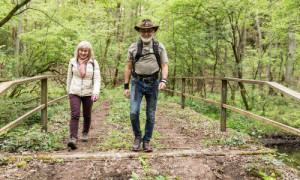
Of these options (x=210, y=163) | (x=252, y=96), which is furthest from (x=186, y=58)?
(x=210, y=163)

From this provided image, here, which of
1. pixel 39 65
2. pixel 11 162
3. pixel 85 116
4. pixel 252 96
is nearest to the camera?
pixel 11 162

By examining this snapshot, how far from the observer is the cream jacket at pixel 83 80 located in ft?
12.0

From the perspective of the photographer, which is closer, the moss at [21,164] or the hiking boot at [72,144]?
the moss at [21,164]

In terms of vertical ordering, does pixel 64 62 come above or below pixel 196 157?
above

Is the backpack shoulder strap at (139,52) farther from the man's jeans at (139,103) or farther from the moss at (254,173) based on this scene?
the moss at (254,173)

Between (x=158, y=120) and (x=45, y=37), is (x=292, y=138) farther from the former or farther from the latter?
(x=45, y=37)

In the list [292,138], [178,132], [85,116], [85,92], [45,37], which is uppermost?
[45,37]

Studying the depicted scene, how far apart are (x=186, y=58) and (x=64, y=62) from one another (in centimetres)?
708

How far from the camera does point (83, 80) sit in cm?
371

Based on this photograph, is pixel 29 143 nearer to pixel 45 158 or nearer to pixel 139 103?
pixel 45 158

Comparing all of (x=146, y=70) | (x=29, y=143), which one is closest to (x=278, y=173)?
(x=146, y=70)

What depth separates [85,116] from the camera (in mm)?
4059

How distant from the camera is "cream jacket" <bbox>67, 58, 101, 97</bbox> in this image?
144 inches

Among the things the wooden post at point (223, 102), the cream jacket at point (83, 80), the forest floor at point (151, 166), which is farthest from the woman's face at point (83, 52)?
the wooden post at point (223, 102)
